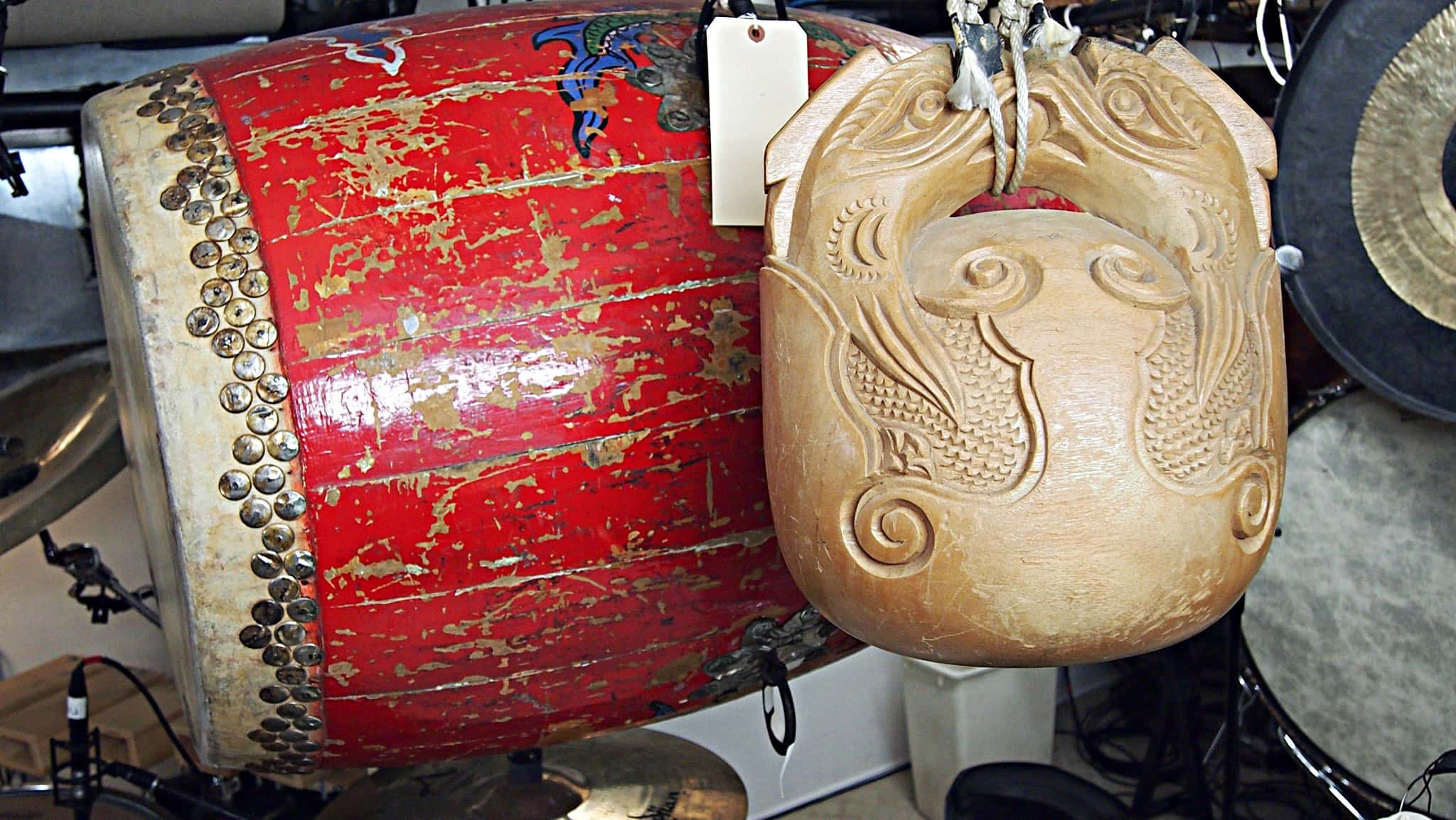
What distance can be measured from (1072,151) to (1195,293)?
14cm

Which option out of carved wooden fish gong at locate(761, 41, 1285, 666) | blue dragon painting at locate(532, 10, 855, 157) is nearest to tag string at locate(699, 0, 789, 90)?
blue dragon painting at locate(532, 10, 855, 157)

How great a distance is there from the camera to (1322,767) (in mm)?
2027

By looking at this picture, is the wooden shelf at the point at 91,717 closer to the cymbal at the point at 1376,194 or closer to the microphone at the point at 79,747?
the microphone at the point at 79,747

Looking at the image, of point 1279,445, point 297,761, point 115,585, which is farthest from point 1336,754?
point 115,585

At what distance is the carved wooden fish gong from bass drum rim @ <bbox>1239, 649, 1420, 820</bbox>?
1.36 m

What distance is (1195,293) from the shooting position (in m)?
0.85

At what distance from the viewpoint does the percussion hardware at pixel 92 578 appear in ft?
7.52

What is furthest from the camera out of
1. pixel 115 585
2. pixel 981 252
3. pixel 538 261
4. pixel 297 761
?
pixel 115 585

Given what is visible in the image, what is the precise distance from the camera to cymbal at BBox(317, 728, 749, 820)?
64.2 inches

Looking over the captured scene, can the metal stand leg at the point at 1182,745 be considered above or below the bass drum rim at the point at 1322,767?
below

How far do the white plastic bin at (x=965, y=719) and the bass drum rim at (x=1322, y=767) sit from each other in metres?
0.55

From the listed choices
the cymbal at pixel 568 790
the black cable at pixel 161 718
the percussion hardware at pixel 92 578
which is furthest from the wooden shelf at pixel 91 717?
the cymbal at pixel 568 790

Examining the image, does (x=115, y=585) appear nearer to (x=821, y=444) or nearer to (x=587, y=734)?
(x=587, y=734)

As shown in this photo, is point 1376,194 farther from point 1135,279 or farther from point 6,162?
point 6,162
